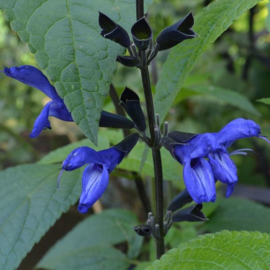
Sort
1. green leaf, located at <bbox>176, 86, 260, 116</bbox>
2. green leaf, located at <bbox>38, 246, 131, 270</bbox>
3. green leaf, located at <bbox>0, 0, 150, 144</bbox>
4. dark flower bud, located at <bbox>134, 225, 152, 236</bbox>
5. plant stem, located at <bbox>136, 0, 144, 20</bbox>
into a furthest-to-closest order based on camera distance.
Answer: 1. green leaf, located at <bbox>176, 86, 260, 116</bbox>
2. green leaf, located at <bbox>38, 246, 131, 270</bbox>
3. dark flower bud, located at <bbox>134, 225, 152, 236</bbox>
4. plant stem, located at <bbox>136, 0, 144, 20</bbox>
5. green leaf, located at <bbox>0, 0, 150, 144</bbox>

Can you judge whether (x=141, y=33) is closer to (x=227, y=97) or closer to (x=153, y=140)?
(x=153, y=140)

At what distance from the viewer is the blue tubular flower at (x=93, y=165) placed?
0.53m

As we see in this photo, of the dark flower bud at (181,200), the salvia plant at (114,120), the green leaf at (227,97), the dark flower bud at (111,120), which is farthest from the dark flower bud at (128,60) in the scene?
the green leaf at (227,97)

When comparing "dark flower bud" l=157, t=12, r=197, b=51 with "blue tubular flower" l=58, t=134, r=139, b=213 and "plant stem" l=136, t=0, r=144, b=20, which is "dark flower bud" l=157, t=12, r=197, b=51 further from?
"blue tubular flower" l=58, t=134, r=139, b=213

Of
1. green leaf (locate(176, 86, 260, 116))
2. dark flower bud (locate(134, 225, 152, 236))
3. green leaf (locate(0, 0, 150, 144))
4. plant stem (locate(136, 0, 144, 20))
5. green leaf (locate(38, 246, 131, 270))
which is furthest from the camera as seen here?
green leaf (locate(176, 86, 260, 116))

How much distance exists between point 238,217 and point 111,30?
85cm

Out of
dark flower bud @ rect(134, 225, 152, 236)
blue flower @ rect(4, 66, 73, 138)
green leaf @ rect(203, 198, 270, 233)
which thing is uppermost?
blue flower @ rect(4, 66, 73, 138)

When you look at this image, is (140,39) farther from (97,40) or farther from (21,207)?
(21,207)

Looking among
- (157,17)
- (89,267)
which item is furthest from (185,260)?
(157,17)

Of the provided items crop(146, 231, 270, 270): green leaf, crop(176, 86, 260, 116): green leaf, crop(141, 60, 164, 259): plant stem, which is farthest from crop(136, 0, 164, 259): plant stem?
crop(176, 86, 260, 116): green leaf

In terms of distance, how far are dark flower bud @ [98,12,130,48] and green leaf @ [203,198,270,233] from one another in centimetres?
77

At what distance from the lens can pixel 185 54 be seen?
73 centimetres

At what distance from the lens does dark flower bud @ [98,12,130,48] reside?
19.5 inches

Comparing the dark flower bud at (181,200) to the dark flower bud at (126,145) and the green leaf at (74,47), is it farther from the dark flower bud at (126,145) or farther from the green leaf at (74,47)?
the green leaf at (74,47)
